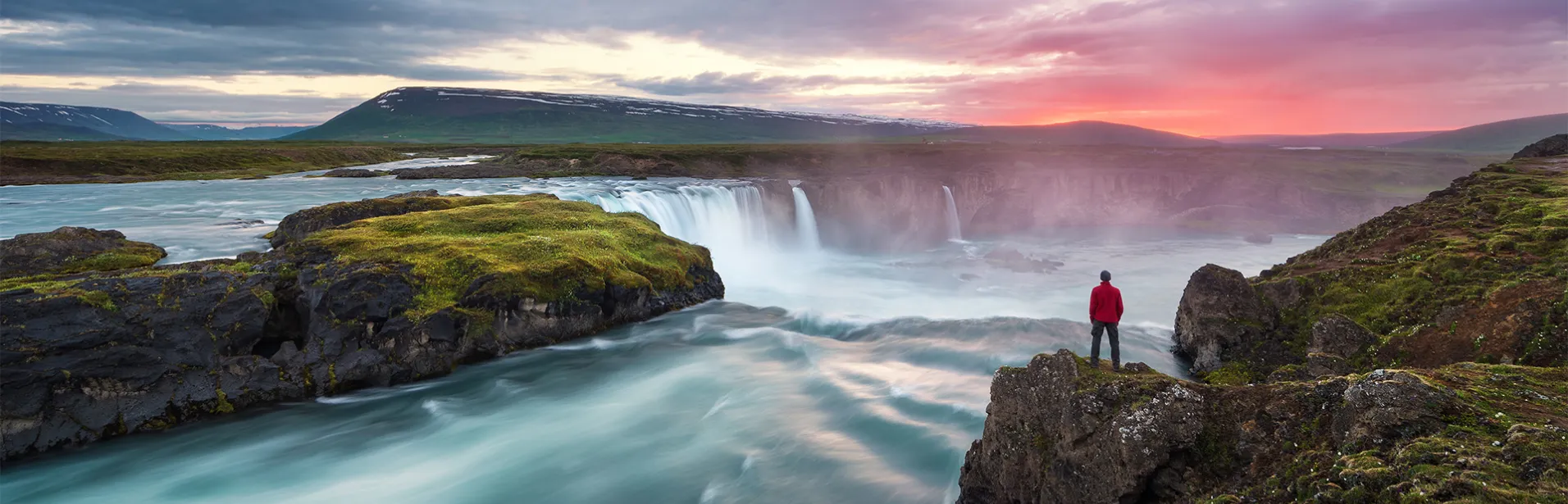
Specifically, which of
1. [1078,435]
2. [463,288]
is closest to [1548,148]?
[1078,435]

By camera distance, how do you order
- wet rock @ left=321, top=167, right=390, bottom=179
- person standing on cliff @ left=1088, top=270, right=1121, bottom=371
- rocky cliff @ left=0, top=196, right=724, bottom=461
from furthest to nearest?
wet rock @ left=321, top=167, right=390, bottom=179
rocky cliff @ left=0, top=196, right=724, bottom=461
person standing on cliff @ left=1088, top=270, right=1121, bottom=371

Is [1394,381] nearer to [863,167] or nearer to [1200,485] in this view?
[1200,485]

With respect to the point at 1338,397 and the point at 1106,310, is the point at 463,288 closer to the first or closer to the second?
the point at 1106,310

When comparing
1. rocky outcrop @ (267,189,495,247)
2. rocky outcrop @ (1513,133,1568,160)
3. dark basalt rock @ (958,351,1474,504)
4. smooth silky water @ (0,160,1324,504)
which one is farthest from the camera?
rocky outcrop @ (1513,133,1568,160)

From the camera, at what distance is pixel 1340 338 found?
573 inches

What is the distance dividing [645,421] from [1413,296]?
18.8 meters

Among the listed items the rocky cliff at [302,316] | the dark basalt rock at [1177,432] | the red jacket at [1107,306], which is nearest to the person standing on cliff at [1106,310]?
the red jacket at [1107,306]

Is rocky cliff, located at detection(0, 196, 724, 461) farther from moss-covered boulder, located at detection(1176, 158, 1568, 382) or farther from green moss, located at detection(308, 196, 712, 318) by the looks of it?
moss-covered boulder, located at detection(1176, 158, 1568, 382)

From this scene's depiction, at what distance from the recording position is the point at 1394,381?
7469 millimetres

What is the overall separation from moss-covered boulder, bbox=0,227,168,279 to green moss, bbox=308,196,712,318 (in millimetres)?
5553

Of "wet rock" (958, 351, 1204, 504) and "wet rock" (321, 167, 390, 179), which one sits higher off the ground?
"wet rock" (321, 167, 390, 179)

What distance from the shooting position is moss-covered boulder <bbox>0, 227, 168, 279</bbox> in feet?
62.7

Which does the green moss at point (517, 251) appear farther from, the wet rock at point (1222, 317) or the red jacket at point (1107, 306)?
the wet rock at point (1222, 317)

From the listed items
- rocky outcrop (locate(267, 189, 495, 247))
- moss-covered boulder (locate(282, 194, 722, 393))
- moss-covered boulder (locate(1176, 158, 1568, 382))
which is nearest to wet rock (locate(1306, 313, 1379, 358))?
moss-covered boulder (locate(1176, 158, 1568, 382))
